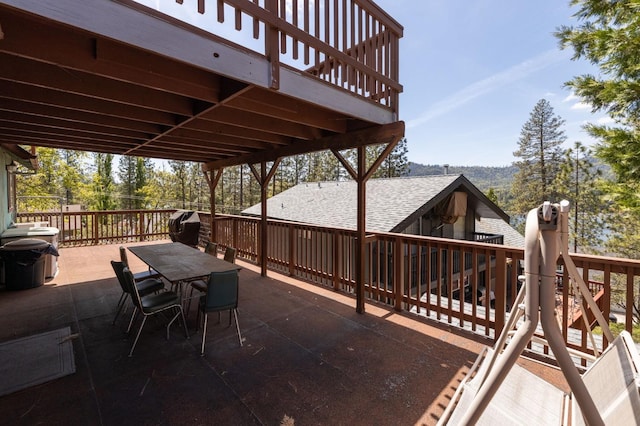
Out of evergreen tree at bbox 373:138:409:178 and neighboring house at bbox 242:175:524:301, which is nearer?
neighboring house at bbox 242:175:524:301

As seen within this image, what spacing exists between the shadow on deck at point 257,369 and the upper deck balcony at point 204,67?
2502 millimetres

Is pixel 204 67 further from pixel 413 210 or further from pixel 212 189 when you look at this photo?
pixel 413 210

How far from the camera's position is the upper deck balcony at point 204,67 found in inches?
74.5

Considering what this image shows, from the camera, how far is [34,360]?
9.14 ft

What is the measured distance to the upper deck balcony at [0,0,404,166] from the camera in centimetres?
189

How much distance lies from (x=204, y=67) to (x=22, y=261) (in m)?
5.09

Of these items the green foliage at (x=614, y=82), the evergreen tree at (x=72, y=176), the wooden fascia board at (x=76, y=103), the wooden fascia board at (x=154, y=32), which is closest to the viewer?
the wooden fascia board at (x=154, y=32)

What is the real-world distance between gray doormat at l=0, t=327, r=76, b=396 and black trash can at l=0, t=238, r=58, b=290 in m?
2.28

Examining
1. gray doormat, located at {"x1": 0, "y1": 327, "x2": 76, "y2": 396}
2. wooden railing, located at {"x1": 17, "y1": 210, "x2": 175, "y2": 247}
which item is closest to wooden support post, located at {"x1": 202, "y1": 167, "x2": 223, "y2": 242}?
wooden railing, located at {"x1": 17, "y1": 210, "x2": 175, "y2": 247}

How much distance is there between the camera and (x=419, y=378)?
101 inches

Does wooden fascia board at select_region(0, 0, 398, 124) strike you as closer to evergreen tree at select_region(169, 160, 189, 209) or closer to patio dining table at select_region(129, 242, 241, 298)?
patio dining table at select_region(129, 242, 241, 298)

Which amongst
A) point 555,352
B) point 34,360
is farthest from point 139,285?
point 555,352

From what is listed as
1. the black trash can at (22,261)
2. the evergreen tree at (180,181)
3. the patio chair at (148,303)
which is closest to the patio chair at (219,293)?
the patio chair at (148,303)

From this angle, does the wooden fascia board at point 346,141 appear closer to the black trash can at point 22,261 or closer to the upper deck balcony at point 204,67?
the upper deck balcony at point 204,67
